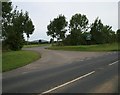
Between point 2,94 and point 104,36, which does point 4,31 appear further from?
point 104,36

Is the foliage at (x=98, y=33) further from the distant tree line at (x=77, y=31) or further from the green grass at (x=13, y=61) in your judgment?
the green grass at (x=13, y=61)

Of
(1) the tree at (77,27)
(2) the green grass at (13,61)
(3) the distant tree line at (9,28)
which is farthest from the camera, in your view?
(1) the tree at (77,27)

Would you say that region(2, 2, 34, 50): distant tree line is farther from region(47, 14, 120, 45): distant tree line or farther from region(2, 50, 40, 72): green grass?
region(47, 14, 120, 45): distant tree line

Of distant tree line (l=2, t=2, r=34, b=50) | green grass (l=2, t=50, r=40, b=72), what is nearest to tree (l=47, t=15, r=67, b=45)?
distant tree line (l=2, t=2, r=34, b=50)

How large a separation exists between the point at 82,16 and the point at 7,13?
53320mm

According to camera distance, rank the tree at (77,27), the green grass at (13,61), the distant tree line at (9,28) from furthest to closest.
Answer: the tree at (77,27), the distant tree line at (9,28), the green grass at (13,61)

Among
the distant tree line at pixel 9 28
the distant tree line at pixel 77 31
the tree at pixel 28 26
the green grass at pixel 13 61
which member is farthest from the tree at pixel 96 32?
the green grass at pixel 13 61

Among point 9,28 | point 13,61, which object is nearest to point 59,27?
point 9,28

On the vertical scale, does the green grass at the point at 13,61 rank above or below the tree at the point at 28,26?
below

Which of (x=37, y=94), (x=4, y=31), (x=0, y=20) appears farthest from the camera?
(x=4, y=31)

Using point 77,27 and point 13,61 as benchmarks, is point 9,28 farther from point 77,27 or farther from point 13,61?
point 77,27

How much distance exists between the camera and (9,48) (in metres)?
50.5

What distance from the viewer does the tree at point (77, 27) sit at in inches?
3585

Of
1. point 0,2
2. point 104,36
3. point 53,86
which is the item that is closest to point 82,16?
point 104,36
